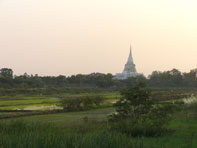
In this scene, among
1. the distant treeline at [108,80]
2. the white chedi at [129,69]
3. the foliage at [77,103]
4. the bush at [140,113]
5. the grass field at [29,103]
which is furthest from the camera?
the white chedi at [129,69]

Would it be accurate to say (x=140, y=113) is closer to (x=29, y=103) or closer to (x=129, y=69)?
(x=29, y=103)

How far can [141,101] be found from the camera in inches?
593

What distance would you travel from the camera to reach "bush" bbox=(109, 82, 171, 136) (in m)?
12.6

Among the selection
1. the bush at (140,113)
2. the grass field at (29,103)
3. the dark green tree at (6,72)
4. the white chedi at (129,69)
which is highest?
the white chedi at (129,69)

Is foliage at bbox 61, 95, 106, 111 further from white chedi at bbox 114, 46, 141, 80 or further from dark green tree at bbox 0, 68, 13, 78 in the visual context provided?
white chedi at bbox 114, 46, 141, 80

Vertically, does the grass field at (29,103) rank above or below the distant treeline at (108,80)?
below

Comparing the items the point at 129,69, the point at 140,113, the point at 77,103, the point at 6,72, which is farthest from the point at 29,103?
the point at 129,69

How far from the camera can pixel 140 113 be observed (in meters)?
14.7

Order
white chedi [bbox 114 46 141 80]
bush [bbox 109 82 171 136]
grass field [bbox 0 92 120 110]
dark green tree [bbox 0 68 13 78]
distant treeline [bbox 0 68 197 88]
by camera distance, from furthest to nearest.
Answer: white chedi [bbox 114 46 141 80] < distant treeline [bbox 0 68 197 88] < dark green tree [bbox 0 68 13 78] < grass field [bbox 0 92 120 110] < bush [bbox 109 82 171 136]

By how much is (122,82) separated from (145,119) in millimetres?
69473

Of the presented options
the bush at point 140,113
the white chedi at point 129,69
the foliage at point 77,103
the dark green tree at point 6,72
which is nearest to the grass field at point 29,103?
the foliage at point 77,103

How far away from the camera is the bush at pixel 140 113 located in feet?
41.4

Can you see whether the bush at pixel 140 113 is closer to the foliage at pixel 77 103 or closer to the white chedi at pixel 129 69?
the foliage at pixel 77 103

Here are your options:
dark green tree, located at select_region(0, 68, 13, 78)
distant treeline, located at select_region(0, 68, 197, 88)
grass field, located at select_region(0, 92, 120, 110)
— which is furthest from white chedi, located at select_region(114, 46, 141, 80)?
grass field, located at select_region(0, 92, 120, 110)
